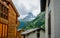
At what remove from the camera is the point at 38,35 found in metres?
25.7

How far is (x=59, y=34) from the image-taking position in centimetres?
808

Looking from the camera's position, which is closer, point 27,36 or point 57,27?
point 57,27

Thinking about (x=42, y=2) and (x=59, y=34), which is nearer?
(x=59, y=34)

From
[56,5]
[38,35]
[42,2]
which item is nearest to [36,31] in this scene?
[38,35]

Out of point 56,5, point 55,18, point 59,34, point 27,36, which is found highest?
point 56,5

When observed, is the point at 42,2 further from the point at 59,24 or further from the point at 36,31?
the point at 36,31

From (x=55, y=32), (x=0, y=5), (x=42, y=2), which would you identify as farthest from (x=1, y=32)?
(x=42, y=2)

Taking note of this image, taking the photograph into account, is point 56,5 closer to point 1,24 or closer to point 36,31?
point 1,24

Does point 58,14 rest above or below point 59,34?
above

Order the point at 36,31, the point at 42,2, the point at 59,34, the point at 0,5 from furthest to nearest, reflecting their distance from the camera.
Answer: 1. the point at 36,31
2. the point at 42,2
3. the point at 59,34
4. the point at 0,5

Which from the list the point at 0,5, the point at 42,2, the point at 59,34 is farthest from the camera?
the point at 42,2

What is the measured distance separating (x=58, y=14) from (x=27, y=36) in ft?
58.5

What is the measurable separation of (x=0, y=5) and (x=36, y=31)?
18619 millimetres

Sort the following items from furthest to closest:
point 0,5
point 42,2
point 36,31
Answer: point 36,31 → point 42,2 → point 0,5
